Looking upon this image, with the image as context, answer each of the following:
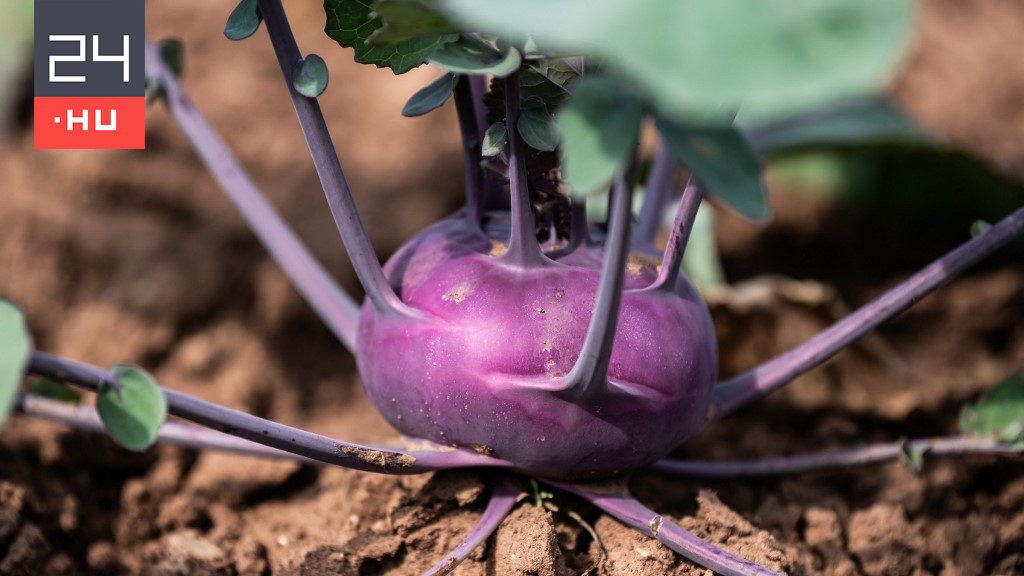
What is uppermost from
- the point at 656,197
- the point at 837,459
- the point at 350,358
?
the point at 656,197

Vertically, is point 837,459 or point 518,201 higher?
point 518,201

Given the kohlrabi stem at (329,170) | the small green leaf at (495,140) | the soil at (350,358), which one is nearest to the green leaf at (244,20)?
the kohlrabi stem at (329,170)

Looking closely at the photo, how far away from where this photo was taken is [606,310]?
0.82m

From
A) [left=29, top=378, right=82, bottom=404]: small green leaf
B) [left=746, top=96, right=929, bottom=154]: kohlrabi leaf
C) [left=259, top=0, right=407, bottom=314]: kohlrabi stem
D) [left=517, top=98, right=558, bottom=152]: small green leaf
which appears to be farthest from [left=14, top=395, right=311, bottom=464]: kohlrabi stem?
[left=746, top=96, right=929, bottom=154]: kohlrabi leaf

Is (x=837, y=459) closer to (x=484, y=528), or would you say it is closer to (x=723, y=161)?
(x=484, y=528)

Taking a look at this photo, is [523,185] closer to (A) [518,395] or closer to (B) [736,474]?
(A) [518,395]

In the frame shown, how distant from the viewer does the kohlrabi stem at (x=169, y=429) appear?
1197 millimetres

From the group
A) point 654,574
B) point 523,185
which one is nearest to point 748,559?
point 654,574

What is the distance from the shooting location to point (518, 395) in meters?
0.93

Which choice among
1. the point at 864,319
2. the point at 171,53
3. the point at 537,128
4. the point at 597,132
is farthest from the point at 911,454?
the point at 171,53

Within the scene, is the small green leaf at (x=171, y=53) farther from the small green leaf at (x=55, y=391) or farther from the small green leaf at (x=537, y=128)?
the small green leaf at (x=537, y=128)

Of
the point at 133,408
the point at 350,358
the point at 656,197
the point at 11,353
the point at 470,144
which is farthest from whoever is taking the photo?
the point at 350,358

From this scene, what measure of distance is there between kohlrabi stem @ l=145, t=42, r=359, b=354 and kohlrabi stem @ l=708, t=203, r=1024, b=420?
47cm

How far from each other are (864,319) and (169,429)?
0.85m
